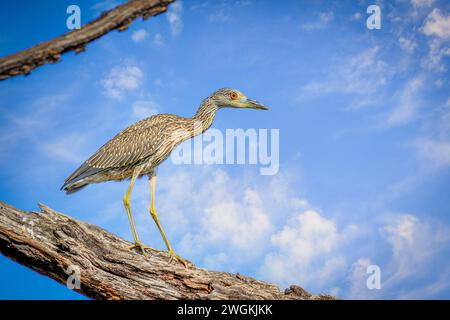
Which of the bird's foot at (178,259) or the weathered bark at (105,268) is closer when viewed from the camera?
the weathered bark at (105,268)

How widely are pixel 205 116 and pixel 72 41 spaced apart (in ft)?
12.1

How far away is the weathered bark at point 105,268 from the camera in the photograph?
658 centimetres

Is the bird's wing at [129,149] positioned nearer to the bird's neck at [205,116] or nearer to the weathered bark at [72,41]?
the bird's neck at [205,116]

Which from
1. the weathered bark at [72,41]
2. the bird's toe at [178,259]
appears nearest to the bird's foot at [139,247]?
the bird's toe at [178,259]

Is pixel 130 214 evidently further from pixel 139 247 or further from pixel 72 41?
pixel 72 41

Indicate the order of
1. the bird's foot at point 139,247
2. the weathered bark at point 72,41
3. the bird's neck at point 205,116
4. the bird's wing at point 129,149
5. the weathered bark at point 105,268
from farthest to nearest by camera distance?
1. the bird's neck at point 205,116
2. the bird's wing at point 129,149
3. the bird's foot at point 139,247
4. the weathered bark at point 105,268
5. the weathered bark at point 72,41

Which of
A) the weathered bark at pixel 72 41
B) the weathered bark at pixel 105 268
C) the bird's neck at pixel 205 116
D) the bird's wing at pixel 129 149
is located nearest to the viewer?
the weathered bark at pixel 72 41

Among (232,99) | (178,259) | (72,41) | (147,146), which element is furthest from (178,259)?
(72,41)
